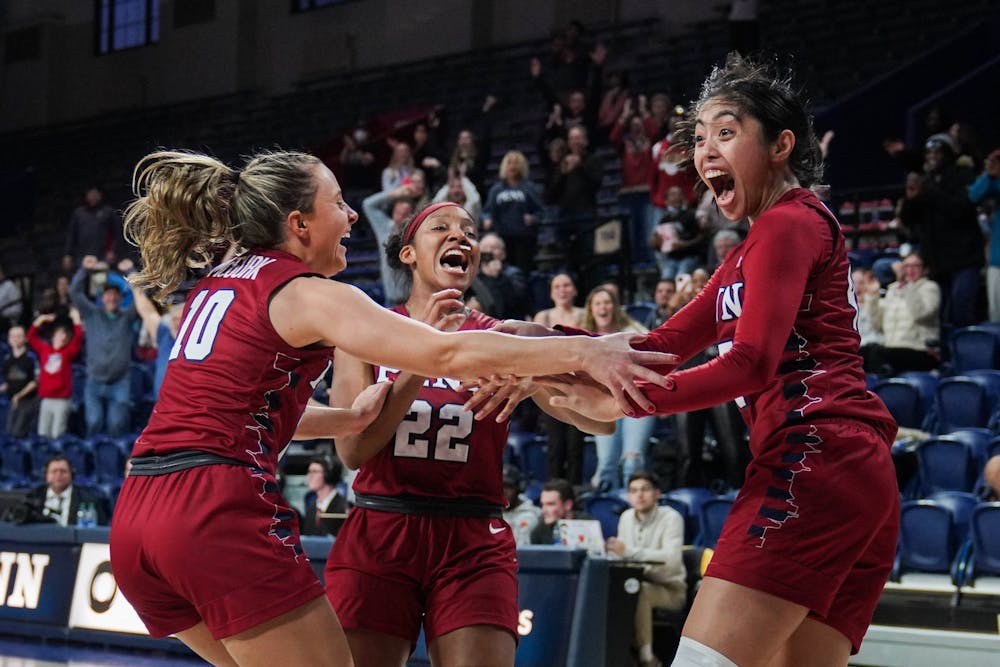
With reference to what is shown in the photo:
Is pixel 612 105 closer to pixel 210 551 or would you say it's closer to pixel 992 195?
pixel 992 195

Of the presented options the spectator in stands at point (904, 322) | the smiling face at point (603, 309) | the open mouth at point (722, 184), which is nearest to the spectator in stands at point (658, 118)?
the spectator in stands at point (904, 322)

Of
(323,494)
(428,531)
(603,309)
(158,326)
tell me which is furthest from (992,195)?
(158,326)

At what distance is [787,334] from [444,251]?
1.62 metres

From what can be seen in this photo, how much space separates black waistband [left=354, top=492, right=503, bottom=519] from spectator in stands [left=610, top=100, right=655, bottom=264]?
28.4 ft

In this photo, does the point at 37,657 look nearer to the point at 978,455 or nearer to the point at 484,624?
the point at 484,624

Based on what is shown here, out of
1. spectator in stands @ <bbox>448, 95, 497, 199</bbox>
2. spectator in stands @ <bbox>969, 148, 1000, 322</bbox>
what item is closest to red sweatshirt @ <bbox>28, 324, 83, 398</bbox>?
spectator in stands @ <bbox>448, 95, 497, 199</bbox>

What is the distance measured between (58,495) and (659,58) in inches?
402

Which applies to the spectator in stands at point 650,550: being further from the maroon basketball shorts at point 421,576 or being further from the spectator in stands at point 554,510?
the maroon basketball shorts at point 421,576

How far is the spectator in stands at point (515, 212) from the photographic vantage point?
11859mm

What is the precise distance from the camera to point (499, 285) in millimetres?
10836

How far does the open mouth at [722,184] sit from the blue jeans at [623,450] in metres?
5.94

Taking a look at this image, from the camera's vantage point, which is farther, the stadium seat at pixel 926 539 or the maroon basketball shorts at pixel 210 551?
the stadium seat at pixel 926 539

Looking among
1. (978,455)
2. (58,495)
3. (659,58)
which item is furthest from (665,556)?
(659,58)

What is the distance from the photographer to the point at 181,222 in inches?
135
